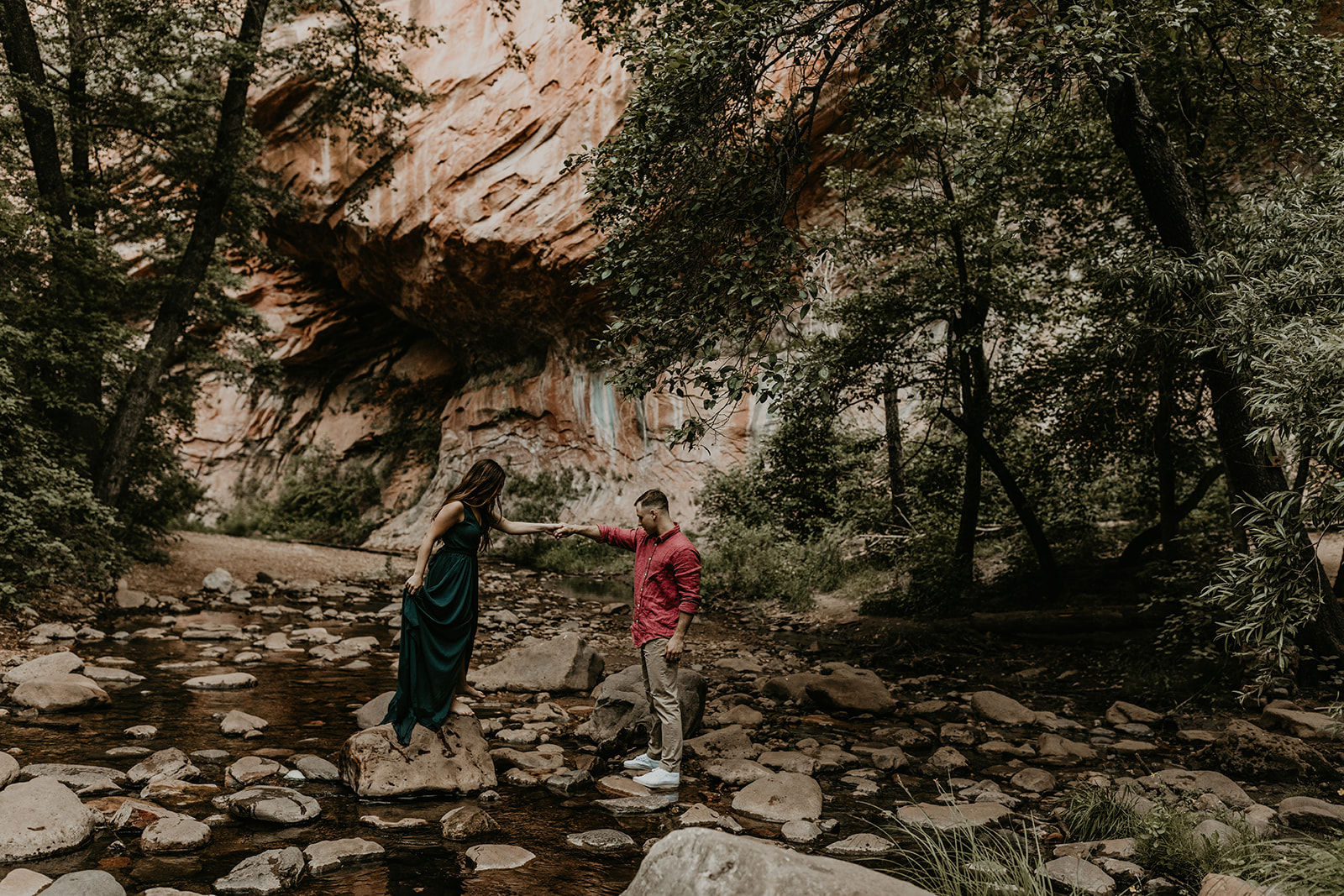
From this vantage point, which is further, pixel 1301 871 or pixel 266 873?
pixel 266 873

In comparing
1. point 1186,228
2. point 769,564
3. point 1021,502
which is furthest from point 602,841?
point 769,564

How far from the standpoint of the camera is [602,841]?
420 centimetres

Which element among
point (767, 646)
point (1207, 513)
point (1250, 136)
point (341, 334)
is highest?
point (341, 334)

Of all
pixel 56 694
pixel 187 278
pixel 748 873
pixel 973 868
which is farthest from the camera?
pixel 187 278

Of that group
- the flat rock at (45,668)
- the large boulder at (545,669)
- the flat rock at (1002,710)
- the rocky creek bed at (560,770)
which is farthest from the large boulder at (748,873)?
the flat rock at (45,668)

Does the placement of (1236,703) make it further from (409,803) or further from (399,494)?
(399,494)

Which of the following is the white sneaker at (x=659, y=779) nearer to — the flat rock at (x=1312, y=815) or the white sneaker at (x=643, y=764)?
the white sneaker at (x=643, y=764)

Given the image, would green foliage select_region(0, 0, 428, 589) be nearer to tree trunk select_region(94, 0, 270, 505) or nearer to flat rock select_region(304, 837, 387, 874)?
tree trunk select_region(94, 0, 270, 505)

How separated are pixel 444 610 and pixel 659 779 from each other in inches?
68.1

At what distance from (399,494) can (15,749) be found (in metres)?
24.0

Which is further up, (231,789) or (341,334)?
(341,334)

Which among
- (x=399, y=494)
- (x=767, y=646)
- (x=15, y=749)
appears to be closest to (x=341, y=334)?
(x=399, y=494)

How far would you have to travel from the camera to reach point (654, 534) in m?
5.36

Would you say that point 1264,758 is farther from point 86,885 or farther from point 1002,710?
point 86,885
